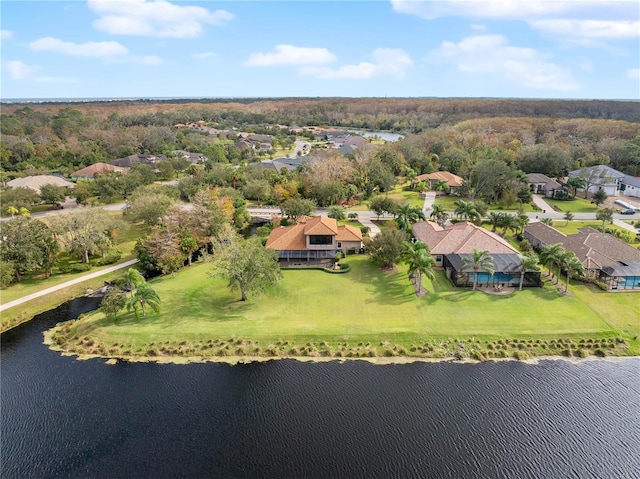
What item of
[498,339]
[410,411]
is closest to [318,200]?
[498,339]

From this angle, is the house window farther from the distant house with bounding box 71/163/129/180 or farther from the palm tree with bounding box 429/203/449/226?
the distant house with bounding box 71/163/129/180

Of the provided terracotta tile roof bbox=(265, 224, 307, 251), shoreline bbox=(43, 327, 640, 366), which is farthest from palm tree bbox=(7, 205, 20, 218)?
shoreline bbox=(43, 327, 640, 366)

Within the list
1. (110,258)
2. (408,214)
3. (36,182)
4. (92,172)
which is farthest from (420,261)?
(92,172)

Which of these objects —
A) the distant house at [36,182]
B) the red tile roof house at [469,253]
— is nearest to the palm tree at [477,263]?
the red tile roof house at [469,253]

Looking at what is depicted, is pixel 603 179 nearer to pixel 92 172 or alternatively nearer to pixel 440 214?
pixel 440 214

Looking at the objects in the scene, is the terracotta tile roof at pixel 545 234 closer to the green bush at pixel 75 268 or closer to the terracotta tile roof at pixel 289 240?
the terracotta tile roof at pixel 289 240
